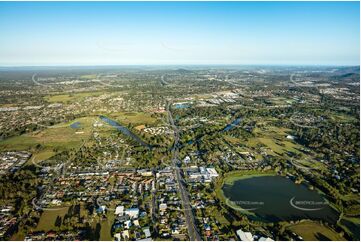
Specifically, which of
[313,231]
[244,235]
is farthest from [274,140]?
[244,235]

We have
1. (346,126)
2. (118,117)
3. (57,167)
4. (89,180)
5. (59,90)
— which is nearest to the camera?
(89,180)

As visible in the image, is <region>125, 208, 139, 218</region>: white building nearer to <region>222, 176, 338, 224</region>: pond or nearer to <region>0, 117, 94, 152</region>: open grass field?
<region>222, 176, 338, 224</region>: pond

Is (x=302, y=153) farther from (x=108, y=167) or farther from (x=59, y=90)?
(x=59, y=90)

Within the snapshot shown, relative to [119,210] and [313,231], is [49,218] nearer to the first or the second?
[119,210]

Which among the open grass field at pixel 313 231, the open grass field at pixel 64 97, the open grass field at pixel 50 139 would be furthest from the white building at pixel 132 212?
the open grass field at pixel 64 97

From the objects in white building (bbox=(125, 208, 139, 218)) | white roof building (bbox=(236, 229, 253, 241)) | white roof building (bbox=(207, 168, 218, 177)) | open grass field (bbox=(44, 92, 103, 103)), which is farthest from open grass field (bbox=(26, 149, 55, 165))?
open grass field (bbox=(44, 92, 103, 103))

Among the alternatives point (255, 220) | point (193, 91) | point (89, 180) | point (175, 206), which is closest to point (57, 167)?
point (89, 180)

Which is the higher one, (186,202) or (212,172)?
(212,172)

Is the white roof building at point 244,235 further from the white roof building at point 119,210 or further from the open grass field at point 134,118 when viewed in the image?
the open grass field at point 134,118
